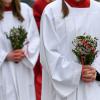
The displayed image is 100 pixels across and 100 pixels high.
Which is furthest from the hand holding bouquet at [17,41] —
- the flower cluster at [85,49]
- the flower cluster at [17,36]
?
the flower cluster at [85,49]

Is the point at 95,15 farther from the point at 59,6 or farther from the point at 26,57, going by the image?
the point at 26,57

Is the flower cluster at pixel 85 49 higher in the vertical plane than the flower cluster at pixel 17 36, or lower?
higher

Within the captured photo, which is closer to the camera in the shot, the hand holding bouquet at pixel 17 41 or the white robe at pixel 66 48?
the white robe at pixel 66 48

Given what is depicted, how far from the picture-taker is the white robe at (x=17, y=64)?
6.57 m

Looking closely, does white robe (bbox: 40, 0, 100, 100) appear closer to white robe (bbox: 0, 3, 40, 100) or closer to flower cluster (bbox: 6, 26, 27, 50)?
flower cluster (bbox: 6, 26, 27, 50)

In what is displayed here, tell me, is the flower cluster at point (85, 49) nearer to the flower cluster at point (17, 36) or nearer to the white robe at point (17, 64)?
the flower cluster at point (17, 36)

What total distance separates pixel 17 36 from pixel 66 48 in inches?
65.2

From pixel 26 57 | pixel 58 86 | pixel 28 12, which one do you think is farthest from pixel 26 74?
pixel 58 86

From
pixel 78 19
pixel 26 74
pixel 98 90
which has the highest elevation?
pixel 78 19

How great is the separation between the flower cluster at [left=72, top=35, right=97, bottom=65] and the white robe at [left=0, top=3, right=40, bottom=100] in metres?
1.90

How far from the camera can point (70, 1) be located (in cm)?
490

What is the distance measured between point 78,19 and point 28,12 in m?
2.11

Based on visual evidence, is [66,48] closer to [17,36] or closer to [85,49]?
[85,49]

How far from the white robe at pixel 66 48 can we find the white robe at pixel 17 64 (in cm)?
168
